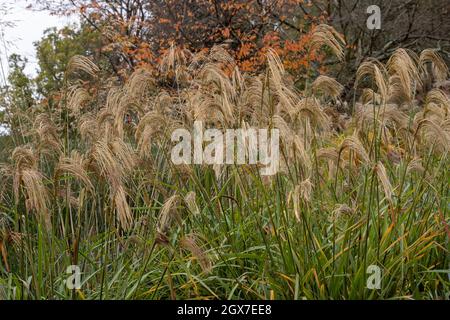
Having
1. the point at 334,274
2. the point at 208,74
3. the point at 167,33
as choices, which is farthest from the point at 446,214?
the point at 167,33

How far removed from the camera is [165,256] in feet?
12.5

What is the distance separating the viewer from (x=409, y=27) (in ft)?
47.0

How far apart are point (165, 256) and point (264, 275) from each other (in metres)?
0.67

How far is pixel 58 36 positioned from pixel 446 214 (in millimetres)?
14581

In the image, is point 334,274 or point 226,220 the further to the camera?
point 226,220

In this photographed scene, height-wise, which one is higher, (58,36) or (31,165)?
(58,36)

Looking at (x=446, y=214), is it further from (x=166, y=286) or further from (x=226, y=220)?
(x=166, y=286)
